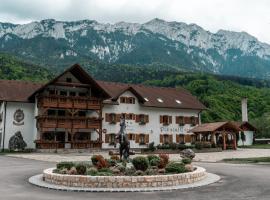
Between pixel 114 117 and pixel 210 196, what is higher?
pixel 114 117

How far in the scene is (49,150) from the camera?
41.6m

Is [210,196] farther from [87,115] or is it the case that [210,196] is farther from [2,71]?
[2,71]

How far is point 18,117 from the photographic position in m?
44.2

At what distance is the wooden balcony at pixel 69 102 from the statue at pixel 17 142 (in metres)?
4.12

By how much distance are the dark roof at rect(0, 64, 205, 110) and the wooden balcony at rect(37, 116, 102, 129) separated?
3112 mm

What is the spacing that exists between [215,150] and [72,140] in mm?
15491

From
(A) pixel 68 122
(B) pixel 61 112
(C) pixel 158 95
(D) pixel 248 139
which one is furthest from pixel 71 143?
(D) pixel 248 139

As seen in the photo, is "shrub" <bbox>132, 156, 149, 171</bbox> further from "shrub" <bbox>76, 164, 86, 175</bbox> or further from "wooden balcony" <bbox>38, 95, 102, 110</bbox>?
"wooden balcony" <bbox>38, 95, 102, 110</bbox>

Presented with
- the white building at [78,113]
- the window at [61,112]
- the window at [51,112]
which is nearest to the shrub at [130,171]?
the white building at [78,113]

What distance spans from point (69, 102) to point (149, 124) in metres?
11.7

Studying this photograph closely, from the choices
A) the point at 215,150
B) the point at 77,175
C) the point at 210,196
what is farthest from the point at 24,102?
the point at 210,196

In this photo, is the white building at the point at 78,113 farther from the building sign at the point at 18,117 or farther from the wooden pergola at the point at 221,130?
the wooden pergola at the point at 221,130

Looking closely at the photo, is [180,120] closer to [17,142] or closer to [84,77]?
[84,77]

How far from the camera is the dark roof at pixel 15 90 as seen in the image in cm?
4350
